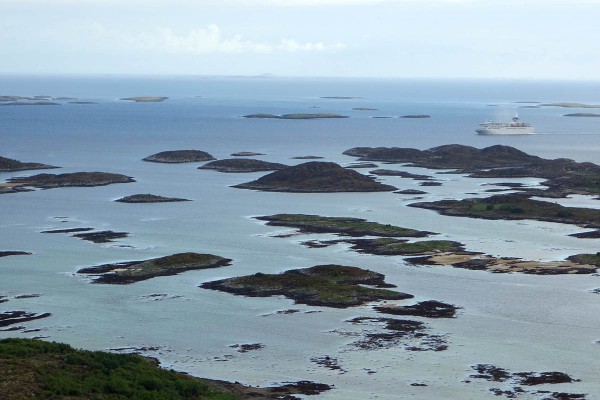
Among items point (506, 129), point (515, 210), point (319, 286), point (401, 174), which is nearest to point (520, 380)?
point (319, 286)

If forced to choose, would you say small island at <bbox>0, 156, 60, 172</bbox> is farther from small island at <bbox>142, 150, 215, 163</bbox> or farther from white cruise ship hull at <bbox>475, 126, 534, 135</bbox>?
white cruise ship hull at <bbox>475, 126, 534, 135</bbox>

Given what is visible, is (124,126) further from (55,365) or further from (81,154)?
(55,365)

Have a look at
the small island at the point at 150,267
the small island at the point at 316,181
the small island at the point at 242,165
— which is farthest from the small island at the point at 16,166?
the small island at the point at 150,267

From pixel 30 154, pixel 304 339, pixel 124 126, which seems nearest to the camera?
pixel 304 339

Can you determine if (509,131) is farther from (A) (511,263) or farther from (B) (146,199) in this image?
(A) (511,263)

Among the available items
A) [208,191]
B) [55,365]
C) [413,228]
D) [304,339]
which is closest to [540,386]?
[304,339]

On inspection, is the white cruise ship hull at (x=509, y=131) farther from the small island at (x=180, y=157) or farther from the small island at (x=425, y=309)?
the small island at (x=425, y=309)
